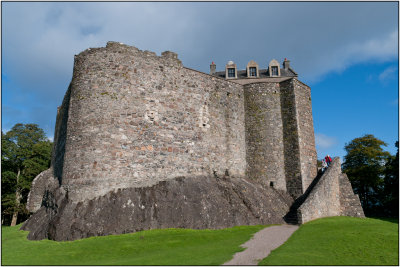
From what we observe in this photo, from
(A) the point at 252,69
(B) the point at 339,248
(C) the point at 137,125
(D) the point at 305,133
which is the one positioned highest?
(A) the point at 252,69

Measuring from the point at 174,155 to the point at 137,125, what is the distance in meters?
3.44

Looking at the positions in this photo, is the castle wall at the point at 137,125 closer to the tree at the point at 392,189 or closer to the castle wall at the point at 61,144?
the castle wall at the point at 61,144

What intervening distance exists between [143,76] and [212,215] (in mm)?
11150

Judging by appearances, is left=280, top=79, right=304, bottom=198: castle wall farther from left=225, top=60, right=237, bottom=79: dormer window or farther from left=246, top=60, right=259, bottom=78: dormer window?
left=225, top=60, right=237, bottom=79: dormer window

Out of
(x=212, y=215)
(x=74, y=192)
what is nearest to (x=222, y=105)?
(x=212, y=215)

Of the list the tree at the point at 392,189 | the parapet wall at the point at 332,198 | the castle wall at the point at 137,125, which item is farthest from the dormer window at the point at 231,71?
the tree at the point at 392,189

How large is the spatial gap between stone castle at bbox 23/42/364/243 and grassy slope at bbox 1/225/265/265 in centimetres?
109

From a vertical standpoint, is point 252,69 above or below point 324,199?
above

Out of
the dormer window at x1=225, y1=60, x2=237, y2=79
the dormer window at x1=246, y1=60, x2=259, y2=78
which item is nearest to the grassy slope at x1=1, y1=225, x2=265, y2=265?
the dormer window at x1=246, y1=60, x2=259, y2=78

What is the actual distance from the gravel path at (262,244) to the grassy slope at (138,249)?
0.44m

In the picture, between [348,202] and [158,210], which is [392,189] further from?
[158,210]

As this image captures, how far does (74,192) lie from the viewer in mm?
18594

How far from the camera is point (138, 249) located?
14.2 metres

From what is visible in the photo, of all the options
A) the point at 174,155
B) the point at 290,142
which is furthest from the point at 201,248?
the point at 290,142
